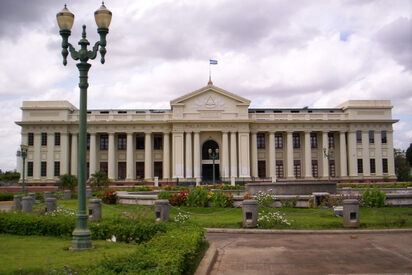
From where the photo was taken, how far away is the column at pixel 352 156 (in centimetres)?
5428

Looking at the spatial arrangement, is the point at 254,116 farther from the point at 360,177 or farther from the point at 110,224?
the point at 110,224

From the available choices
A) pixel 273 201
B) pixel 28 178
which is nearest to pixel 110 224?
pixel 273 201

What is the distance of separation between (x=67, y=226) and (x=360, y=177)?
48641mm

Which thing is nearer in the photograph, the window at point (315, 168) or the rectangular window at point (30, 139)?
the rectangular window at point (30, 139)

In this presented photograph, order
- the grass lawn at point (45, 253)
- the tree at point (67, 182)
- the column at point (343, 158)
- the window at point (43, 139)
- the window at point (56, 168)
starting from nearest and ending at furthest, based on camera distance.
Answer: the grass lawn at point (45, 253)
the tree at point (67, 182)
the window at point (56, 168)
the window at point (43, 139)
the column at point (343, 158)

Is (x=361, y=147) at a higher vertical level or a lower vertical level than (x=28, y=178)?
higher

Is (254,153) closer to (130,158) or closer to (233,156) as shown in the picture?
(233,156)

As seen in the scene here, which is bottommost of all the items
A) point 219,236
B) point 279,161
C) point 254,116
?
point 219,236

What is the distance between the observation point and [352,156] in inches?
2141

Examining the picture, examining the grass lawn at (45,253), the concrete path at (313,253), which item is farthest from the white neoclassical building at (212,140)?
the grass lawn at (45,253)

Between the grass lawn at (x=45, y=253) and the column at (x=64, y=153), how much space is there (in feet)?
139

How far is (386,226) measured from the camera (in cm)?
1546

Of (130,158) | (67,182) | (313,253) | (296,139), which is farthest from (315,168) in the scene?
(313,253)

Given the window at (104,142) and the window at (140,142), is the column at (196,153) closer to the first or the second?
the window at (140,142)
